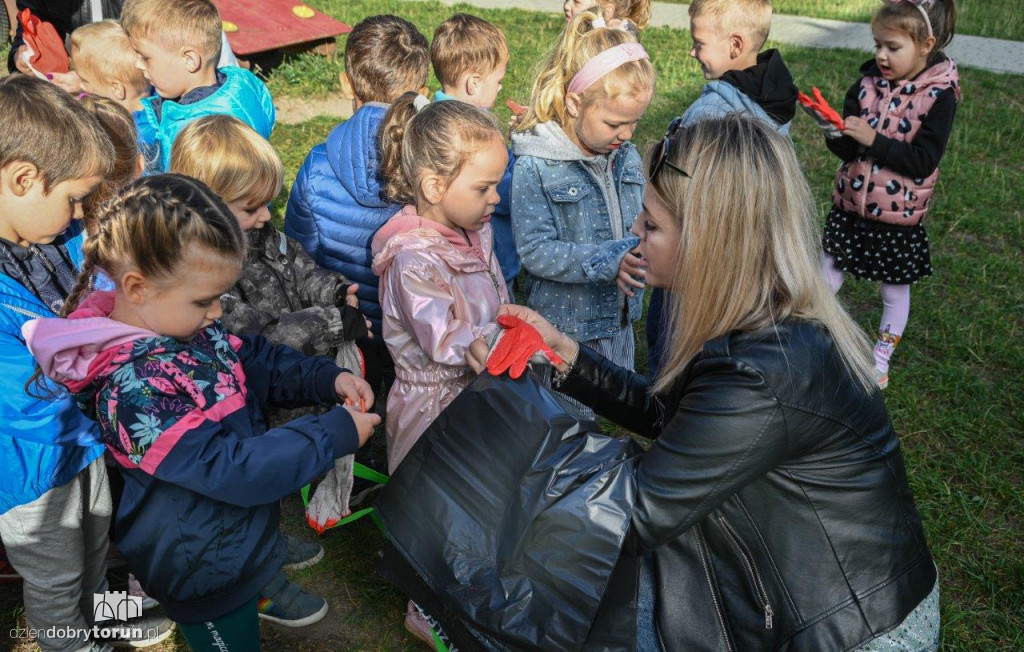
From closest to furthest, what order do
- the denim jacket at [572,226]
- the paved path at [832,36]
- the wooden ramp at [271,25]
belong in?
the denim jacket at [572,226], the wooden ramp at [271,25], the paved path at [832,36]

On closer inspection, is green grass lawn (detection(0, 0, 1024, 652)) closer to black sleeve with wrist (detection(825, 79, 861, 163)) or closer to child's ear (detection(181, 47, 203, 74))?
black sleeve with wrist (detection(825, 79, 861, 163))

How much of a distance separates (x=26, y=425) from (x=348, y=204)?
139 cm

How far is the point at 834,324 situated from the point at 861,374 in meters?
0.13

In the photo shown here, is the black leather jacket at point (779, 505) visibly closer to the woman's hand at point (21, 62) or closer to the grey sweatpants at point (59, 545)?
the grey sweatpants at point (59, 545)

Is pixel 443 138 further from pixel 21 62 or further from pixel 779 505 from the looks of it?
pixel 21 62

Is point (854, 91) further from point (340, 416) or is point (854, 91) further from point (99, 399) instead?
point (99, 399)

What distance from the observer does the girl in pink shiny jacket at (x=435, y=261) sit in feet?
8.07

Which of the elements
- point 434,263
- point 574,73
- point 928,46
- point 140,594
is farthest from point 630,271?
point 928,46

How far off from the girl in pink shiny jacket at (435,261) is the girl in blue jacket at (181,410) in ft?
1.47

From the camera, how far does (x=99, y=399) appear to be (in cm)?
188

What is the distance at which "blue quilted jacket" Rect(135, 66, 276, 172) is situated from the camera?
355 cm

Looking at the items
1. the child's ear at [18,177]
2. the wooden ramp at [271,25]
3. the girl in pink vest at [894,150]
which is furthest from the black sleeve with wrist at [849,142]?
the wooden ramp at [271,25]

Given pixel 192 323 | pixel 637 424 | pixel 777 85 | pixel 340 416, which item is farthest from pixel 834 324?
pixel 777 85

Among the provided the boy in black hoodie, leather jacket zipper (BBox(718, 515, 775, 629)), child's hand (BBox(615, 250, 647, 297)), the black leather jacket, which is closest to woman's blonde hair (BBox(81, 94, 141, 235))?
child's hand (BBox(615, 250, 647, 297))
